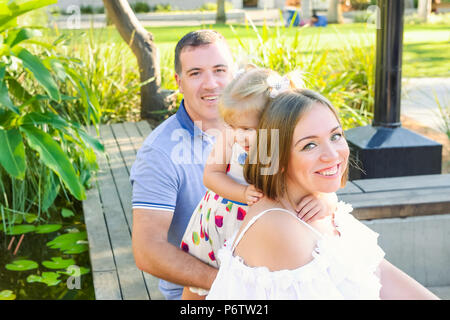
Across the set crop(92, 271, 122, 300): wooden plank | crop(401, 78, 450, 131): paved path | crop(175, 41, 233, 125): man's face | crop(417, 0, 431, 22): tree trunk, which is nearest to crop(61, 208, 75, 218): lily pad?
crop(92, 271, 122, 300): wooden plank

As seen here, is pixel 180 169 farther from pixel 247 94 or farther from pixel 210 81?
pixel 247 94

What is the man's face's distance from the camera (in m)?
2.35

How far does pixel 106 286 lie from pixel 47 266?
78cm

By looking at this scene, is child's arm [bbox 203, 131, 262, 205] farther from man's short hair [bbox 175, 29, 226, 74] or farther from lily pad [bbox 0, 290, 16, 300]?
lily pad [bbox 0, 290, 16, 300]

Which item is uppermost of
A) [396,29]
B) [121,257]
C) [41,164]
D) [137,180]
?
[396,29]

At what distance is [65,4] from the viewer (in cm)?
2598

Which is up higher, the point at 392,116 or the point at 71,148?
the point at 392,116

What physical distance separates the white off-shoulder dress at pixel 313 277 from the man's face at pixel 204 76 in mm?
899

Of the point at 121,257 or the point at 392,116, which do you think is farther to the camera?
the point at 392,116

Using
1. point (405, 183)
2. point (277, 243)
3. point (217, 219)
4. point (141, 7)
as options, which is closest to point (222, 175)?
point (217, 219)

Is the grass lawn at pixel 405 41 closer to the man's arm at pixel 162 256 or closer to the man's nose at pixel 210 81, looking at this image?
the man's nose at pixel 210 81
